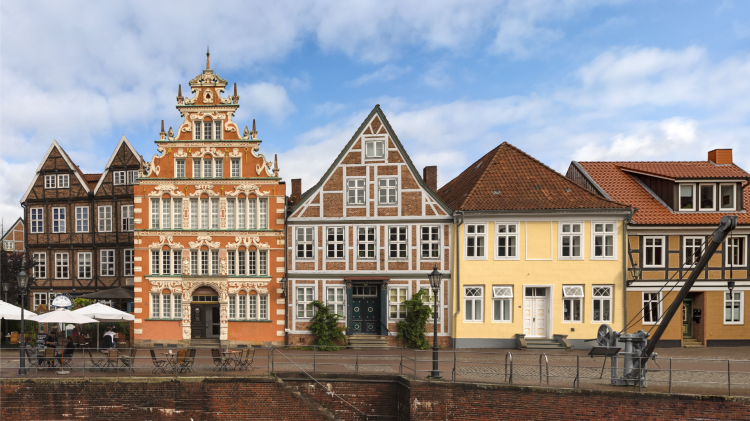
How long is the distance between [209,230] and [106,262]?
11.4 m

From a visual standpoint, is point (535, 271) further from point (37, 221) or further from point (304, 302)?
point (37, 221)

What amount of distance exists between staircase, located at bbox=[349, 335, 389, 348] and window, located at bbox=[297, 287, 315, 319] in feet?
7.98

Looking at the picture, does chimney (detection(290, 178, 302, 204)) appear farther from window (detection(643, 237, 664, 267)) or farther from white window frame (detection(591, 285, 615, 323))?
window (detection(643, 237, 664, 267))

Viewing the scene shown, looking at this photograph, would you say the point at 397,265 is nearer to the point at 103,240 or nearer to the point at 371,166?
the point at 371,166

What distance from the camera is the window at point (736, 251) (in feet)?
75.2

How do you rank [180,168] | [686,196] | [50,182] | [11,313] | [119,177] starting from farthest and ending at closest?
1. [50,182]
2. [119,177]
3. [686,196]
4. [180,168]
5. [11,313]

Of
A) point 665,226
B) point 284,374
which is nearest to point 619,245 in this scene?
point 665,226

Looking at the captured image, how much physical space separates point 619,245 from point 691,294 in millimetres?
5105

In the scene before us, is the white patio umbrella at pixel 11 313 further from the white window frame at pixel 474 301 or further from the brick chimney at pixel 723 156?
the brick chimney at pixel 723 156

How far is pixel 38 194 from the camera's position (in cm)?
2978

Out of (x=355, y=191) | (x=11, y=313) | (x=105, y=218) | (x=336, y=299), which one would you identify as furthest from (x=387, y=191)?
(x=105, y=218)

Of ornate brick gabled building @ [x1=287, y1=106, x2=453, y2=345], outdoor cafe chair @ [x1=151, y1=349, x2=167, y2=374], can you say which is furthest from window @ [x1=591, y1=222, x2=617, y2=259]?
outdoor cafe chair @ [x1=151, y1=349, x2=167, y2=374]

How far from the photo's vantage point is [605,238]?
22.3m

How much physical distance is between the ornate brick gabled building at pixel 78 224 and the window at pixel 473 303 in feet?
68.5
